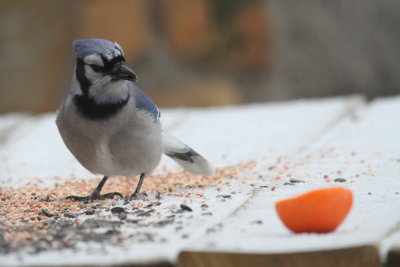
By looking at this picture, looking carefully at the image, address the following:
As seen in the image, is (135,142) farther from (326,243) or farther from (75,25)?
(75,25)

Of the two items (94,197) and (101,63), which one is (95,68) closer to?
(101,63)

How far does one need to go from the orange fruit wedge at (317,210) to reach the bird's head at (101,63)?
0.82 metres

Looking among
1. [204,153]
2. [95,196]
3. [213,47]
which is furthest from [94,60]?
[213,47]

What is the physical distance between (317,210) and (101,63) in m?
0.97

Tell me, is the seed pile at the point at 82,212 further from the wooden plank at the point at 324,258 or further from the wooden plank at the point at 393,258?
the wooden plank at the point at 393,258

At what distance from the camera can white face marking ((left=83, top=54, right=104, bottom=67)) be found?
2.60 meters

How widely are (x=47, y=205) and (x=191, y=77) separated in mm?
2338

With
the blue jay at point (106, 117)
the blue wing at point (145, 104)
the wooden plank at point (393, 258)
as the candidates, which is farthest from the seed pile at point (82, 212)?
the wooden plank at point (393, 258)

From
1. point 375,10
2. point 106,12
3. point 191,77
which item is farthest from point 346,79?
point 106,12

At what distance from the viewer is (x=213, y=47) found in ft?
15.7

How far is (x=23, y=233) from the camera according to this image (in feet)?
6.68

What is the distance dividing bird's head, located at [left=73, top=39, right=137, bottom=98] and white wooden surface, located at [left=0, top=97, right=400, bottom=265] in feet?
1.34

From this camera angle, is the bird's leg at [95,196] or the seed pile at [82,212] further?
the bird's leg at [95,196]

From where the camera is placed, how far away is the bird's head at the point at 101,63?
2592mm
